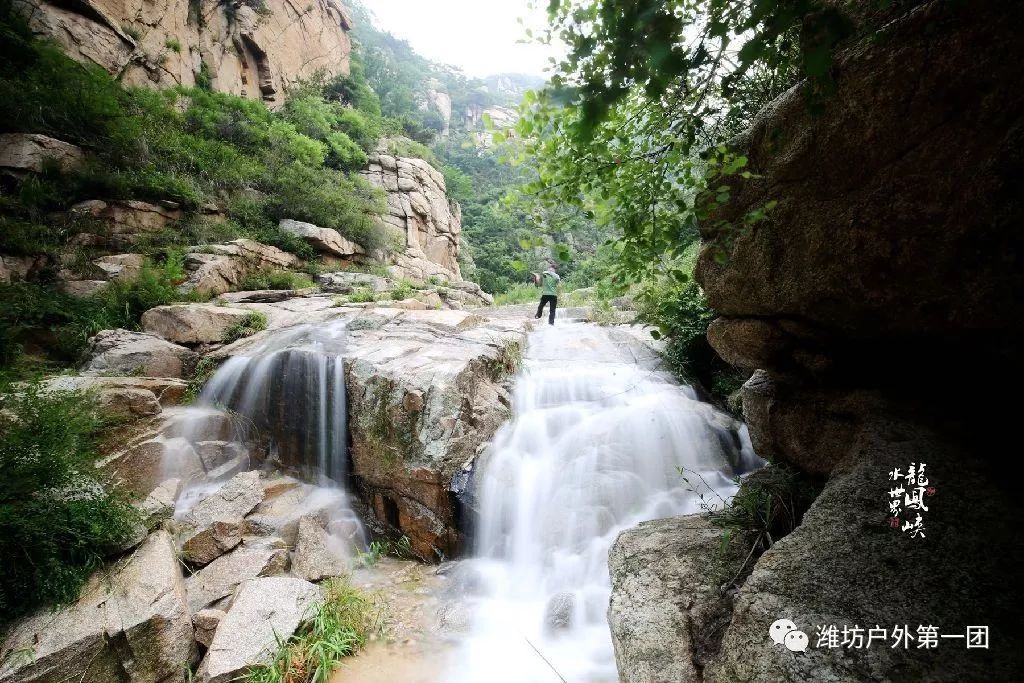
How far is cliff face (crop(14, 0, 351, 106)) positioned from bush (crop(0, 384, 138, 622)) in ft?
41.8

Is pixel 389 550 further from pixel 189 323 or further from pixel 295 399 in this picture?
pixel 189 323

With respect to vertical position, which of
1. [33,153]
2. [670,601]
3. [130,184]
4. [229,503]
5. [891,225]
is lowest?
[229,503]

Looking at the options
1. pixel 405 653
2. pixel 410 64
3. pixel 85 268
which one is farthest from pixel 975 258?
pixel 410 64

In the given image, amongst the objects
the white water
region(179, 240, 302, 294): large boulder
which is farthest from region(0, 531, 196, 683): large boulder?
region(179, 240, 302, 294): large boulder

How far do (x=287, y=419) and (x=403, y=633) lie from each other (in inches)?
140

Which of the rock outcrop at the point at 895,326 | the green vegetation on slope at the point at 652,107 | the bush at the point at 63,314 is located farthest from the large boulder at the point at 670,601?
the bush at the point at 63,314

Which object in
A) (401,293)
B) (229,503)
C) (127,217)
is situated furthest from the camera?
(401,293)

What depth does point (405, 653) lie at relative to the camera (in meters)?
3.55

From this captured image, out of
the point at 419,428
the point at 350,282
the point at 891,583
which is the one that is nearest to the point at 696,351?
the point at 419,428

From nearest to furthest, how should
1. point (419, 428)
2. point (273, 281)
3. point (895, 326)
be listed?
point (895, 326)
point (419, 428)
point (273, 281)

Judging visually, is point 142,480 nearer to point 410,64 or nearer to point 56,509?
point 56,509

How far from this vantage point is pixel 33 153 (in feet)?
26.4

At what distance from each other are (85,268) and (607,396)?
10288 millimetres

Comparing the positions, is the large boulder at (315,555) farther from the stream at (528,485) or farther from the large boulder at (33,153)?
the large boulder at (33,153)
